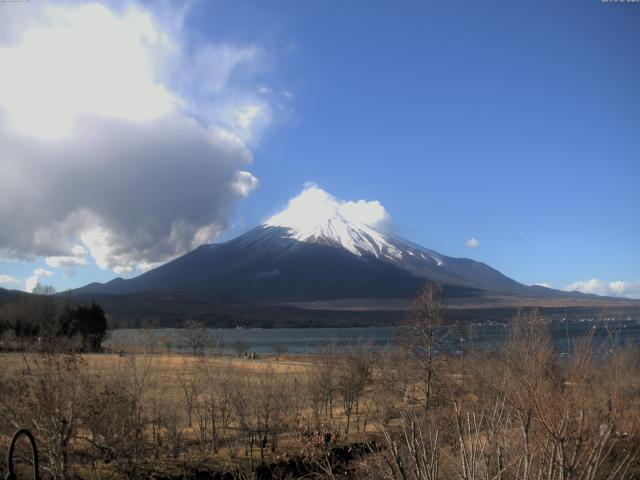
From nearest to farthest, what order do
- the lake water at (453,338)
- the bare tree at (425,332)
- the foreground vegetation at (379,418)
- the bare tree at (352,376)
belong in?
1. the foreground vegetation at (379,418)
2. the lake water at (453,338)
3. the bare tree at (425,332)
4. the bare tree at (352,376)

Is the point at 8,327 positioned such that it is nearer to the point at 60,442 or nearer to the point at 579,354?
the point at 60,442

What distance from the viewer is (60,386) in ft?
43.9

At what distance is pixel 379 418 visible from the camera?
26.0 feet

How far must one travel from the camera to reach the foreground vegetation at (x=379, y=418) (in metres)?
7.10

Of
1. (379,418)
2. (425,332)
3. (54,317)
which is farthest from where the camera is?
(54,317)

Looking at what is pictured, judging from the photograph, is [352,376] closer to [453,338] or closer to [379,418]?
[453,338]

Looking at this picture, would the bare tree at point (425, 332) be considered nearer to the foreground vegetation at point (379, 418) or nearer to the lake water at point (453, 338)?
the foreground vegetation at point (379, 418)

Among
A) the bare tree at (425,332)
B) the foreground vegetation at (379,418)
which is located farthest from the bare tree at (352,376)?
the bare tree at (425,332)

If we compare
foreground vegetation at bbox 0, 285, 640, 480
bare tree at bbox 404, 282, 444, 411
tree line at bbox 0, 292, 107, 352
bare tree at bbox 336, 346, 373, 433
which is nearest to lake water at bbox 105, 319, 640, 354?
foreground vegetation at bbox 0, 285, 640, 480

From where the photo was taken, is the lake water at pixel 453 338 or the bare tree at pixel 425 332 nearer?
the lake water at pixel 453 338

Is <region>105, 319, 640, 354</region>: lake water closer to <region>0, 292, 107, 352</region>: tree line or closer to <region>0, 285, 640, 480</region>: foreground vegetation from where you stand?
<region>0, 285, 640, 480</region>: foreground vegetation

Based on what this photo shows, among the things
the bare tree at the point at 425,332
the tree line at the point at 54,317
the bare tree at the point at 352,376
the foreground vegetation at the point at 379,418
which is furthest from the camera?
the tree line at the point at 54,317

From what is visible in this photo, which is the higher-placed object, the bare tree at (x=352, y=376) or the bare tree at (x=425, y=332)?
the bare tree at (x=425, y=332)

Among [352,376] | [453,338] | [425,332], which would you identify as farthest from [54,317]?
[425,332]
